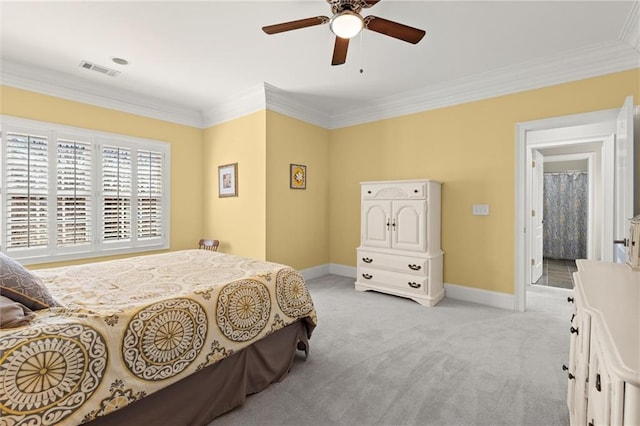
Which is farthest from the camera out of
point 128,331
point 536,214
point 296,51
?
point 536,214

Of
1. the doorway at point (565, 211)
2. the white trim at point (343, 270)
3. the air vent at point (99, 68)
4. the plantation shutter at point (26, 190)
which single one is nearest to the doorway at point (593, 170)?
the doorway at point (565, 211)

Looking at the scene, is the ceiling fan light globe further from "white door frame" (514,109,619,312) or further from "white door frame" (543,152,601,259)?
"white door frame" (543,152,601,259)

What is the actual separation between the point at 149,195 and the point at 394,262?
11.7 feet

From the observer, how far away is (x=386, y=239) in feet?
12.8

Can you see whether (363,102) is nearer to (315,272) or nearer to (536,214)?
(315,272)

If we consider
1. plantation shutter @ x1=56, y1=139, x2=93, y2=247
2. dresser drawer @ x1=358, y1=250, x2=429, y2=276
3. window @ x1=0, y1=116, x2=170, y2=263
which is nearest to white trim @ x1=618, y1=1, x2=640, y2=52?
dresser drawer @ x1=358, y1=250, x2=429, y2=276

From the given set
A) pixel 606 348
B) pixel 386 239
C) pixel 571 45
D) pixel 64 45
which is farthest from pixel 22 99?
pixel 571 45

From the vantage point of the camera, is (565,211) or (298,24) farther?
(565,211)

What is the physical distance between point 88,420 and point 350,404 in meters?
1.28

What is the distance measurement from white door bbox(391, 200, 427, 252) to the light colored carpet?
30.3 inches

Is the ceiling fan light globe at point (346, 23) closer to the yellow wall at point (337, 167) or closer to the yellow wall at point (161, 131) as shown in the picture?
the yellow wall at point (337, 167)

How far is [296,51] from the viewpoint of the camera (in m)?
2.99

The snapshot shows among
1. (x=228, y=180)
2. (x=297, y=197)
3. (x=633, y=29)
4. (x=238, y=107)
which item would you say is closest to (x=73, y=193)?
(x=228, y=180)

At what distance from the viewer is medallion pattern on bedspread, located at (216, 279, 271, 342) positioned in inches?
67.5
